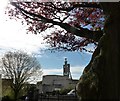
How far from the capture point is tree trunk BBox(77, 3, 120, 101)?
18.9ft

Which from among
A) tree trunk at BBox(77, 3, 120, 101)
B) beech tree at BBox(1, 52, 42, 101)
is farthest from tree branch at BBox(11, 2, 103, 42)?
beech tree at BBox(1, 52, 42, 101)

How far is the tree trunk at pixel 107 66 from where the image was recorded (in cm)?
575

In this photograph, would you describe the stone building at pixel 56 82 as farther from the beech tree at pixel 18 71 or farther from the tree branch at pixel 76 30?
the tree branch at pixel 76 30

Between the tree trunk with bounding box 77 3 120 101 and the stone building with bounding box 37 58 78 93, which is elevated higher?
the tree trunk with bounding box 77 3 120 101

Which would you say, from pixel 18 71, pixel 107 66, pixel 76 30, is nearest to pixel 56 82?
pixel 18 71

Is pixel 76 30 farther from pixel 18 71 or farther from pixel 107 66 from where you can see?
pixel 18 71

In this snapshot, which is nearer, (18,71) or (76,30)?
(76,30)

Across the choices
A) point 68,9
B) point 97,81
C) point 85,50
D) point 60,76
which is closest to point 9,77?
point 60,76

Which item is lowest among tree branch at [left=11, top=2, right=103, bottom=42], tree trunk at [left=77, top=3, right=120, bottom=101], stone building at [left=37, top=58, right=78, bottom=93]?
stone building at [left=37, top=58, right=78, bottom=93]

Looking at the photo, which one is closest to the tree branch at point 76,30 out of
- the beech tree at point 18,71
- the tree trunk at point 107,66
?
the tree trunk at point 107,66

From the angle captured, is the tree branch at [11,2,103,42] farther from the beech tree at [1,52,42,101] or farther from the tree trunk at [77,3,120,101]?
the beech tree at [1,52,42,101]

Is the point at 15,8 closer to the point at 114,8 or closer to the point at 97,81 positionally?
the point at 114,8

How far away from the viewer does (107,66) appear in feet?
19.4

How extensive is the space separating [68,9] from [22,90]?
3151cm
